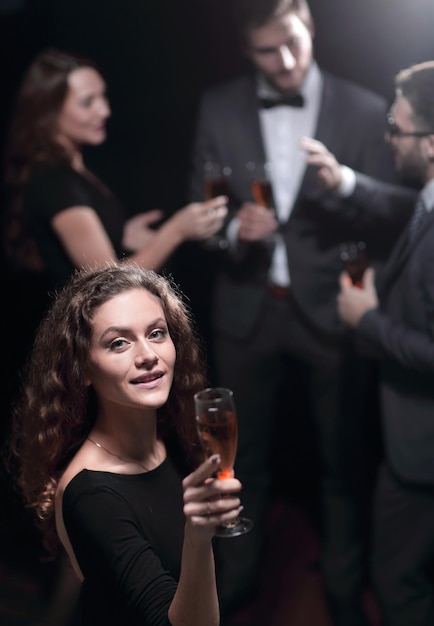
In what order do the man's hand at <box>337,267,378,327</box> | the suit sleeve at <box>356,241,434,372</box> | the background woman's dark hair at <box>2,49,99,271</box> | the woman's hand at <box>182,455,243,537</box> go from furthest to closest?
1. the background woman's dark hair at <box>2,49,99,271</box>
2. the man's hand at <box>337,267,378,327</box>
3. the suit sleeve at <box>356,241,434,372</box>
4. the woman's hand at <box>182,455,243,537</box>

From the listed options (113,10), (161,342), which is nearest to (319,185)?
(113,10)

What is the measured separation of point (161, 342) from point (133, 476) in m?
0.32

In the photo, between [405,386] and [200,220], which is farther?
[200,220]

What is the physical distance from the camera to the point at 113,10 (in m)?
4.02

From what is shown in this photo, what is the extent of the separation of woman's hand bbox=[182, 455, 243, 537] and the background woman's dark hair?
210cm

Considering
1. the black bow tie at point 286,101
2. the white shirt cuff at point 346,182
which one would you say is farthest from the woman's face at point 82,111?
the white shirt cuff at point 346,182

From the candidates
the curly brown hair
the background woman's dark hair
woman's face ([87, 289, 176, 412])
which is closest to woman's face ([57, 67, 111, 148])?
the background woman's dark hair

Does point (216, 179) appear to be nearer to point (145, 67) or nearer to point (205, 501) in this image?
point (145, 67)

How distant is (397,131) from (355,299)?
23.4 inches

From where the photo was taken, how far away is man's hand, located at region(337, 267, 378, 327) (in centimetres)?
333

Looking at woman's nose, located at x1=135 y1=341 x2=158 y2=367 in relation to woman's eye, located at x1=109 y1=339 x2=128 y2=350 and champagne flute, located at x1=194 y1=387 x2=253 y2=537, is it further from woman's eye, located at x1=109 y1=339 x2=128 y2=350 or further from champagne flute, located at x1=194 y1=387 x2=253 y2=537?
champagne flute, located at x1=194 y1=387 x2=253 y2=537

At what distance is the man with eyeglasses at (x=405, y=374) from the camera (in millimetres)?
3189

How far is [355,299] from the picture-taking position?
11.0ft

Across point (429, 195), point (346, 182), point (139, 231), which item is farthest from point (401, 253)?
point (139, 231)
